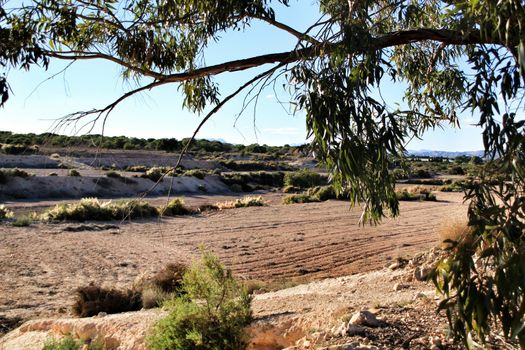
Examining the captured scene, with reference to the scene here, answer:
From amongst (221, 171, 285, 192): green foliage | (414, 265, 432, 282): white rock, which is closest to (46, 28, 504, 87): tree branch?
(414, 265, 432, 282): white rock

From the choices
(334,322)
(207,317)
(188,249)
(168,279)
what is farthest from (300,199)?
(207,317)

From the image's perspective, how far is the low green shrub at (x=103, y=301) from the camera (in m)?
9.33

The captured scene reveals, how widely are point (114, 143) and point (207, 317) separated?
158ft

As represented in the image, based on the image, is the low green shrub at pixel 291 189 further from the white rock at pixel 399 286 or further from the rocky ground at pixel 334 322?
the white rock at pixel 399 286

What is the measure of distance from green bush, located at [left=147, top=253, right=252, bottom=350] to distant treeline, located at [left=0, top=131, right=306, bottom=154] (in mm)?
1472

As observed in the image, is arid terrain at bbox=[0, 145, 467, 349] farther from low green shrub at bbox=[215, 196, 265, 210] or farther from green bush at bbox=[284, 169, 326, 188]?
green bush at bbox=[284, 169, 326, 188]

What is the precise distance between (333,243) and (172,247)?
4820 millimetres

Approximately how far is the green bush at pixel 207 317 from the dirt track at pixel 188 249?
189 inches

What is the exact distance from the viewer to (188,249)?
1667 cm

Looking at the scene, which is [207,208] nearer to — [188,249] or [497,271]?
[188,249]

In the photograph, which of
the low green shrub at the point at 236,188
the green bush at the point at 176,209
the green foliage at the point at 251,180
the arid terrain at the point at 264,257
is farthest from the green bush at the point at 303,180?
the green bush at the point at 176,209

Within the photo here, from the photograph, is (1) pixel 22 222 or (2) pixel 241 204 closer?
(1) pixel 22 222

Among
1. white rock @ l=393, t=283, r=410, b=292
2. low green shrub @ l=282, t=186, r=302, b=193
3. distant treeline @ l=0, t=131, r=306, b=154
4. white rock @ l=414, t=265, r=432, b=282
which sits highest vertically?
distant treeline @ l=0, t=131, r=306, b=154

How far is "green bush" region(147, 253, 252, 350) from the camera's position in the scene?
545 centimetres
